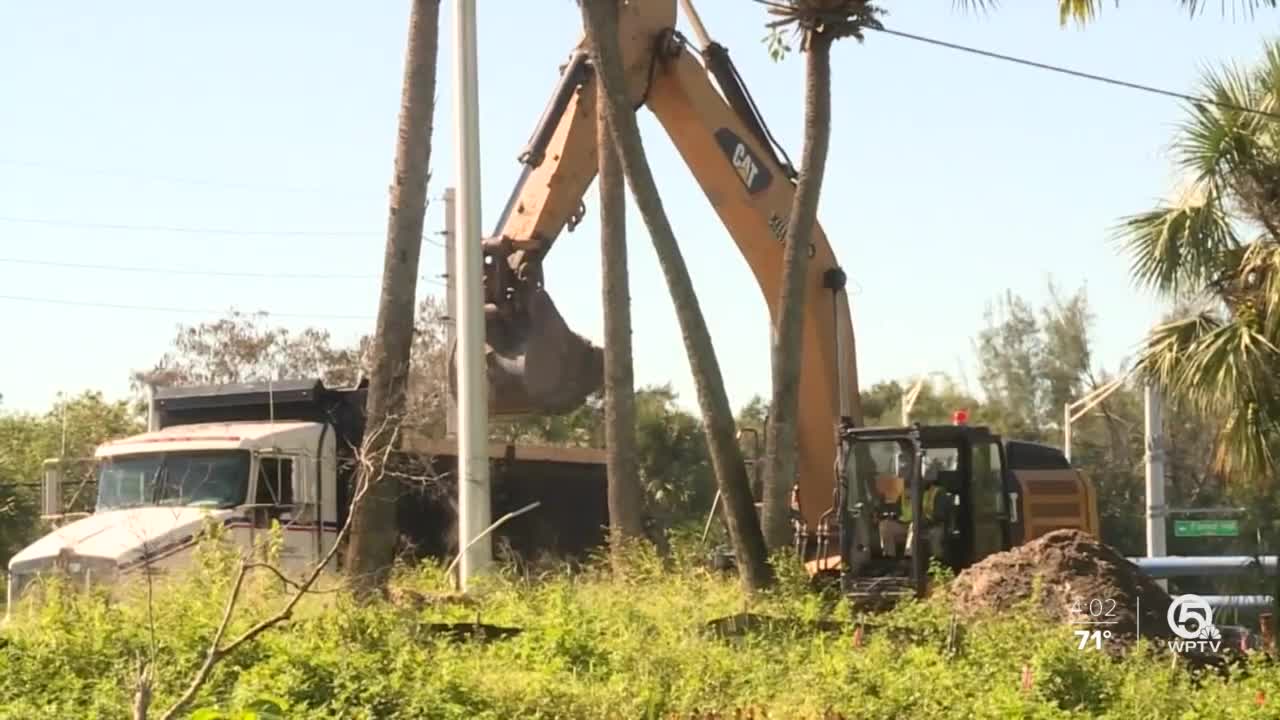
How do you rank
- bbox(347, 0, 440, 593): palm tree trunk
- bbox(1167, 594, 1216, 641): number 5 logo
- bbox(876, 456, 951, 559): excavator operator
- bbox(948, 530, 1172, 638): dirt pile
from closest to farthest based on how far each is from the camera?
bbox(948, 530, 1172, 638): dirt pile
bbox(1167, 594, 1216, 641): number 5 logo
bbox(876, 456, 951, 559): excavator operator
bbox(347, 0, 440, 593): palm tree trunk

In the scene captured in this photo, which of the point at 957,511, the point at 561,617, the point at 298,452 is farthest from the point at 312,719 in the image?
the point at 298,452

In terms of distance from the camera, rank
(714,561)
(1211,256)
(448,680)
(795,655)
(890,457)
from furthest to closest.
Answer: (714,561) < (890,457) < (1211,256) < (795,655) < (448,680)

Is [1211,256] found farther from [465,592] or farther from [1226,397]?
[465,592]

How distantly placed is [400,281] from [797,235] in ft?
14.1

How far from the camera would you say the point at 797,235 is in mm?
19641

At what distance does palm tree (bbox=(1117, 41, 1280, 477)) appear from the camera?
46.9 feet

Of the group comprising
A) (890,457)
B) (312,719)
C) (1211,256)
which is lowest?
(312,719)

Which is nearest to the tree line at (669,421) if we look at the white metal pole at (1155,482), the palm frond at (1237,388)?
the white metal pole at (1155,482)

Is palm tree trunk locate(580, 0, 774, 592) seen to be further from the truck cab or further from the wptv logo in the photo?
the truck cab

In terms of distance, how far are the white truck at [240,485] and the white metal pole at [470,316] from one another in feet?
6.57

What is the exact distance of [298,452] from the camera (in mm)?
22016

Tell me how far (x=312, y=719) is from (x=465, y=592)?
7.56m

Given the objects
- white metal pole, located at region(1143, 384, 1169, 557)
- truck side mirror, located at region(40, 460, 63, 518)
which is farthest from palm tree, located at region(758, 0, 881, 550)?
white metal pole, located at region(1143, 384, 1169, 557)

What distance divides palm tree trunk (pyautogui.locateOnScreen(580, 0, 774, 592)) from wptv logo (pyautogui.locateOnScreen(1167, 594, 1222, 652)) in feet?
14.7
